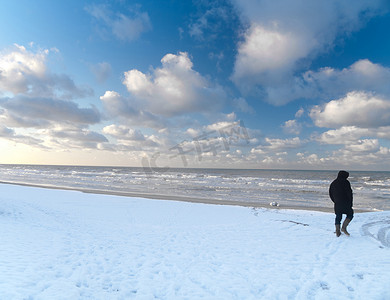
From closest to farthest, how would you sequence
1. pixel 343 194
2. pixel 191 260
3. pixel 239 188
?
pixel 191 260 → pixel 343 194 → pixel 239 188

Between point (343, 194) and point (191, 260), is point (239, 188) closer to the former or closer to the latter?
point (343, 194)

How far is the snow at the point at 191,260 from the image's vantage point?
4.30 meters

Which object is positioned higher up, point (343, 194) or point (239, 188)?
point (343, 194)

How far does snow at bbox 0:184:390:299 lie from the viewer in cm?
430

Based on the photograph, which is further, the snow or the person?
the person

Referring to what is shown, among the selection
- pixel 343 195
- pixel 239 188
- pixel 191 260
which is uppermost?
pixel 343 195

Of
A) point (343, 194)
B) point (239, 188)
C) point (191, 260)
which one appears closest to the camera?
point (191, 260)

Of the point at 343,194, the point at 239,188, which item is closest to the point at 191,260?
the point at 343,194

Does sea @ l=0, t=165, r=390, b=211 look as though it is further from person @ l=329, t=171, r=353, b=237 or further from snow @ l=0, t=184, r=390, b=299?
person @ l=329, t=171, r=353, b=237

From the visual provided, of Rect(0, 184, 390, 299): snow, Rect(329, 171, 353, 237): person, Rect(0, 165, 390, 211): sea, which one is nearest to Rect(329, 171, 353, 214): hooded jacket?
Rect(329, 171, 353, 237): person

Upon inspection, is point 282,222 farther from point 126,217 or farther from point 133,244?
point 126,217

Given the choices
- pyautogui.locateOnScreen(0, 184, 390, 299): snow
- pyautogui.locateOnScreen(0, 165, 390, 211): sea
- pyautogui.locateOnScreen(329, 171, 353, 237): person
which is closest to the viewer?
pyautogui.locateOnScreen(0, 184, 390, 299): snow

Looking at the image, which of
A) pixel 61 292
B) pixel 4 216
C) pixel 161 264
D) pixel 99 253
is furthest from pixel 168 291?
pixel 4 216

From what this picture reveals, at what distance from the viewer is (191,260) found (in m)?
5.79
